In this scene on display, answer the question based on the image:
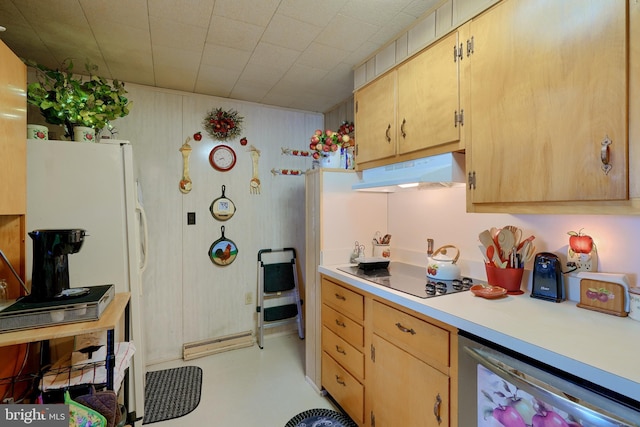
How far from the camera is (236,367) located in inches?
101

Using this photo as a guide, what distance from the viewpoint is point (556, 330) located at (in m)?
Result: 1.01

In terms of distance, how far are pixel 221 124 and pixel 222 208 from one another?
2.62ft

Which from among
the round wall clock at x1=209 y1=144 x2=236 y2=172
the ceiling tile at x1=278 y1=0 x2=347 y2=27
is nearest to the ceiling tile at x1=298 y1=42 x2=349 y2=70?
the ceiling tile at x1=278 y1=0 x2=347 y2=27

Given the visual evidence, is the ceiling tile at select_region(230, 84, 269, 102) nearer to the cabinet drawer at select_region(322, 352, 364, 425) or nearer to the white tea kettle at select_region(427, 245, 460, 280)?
the white tea kettle at select_region(427, 245, 460, 280)

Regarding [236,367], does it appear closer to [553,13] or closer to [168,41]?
[168,41]

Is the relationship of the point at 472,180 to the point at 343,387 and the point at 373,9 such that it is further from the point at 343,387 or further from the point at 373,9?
the point at 343,387

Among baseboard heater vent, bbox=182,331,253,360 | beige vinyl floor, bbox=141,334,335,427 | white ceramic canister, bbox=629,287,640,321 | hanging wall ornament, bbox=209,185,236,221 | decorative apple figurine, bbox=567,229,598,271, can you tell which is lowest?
beige vinyl floor, bbox=141,334,335,427

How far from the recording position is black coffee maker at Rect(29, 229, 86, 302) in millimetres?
1339

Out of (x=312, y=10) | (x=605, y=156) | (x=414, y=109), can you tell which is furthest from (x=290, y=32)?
Answer: (x=605, y=156)

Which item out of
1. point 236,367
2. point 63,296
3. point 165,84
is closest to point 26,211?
Answer: point 63,296

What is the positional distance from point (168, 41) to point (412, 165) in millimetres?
1723

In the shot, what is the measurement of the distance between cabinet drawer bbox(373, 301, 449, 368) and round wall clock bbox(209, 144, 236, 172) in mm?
1979

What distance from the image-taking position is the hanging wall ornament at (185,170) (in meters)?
2.69

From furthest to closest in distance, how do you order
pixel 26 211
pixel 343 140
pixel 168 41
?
1. pixel 343 140
2. pixel 168 41
3. pixel 26 211
